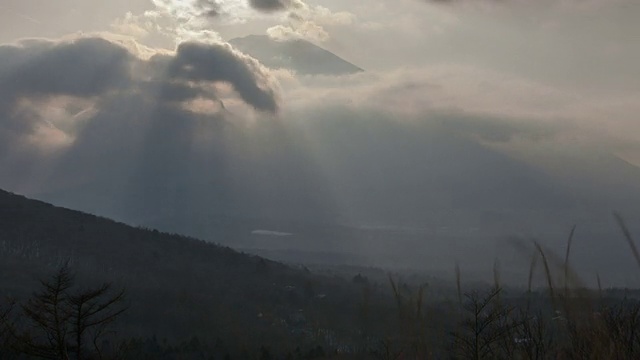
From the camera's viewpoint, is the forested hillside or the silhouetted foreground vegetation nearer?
the silhouetted foreground vegetation

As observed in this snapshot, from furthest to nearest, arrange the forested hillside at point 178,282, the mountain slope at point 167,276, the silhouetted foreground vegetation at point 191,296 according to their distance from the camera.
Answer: the mountain slope at point 167,276 < the forested hillside at point 178,282 < the silhouetted foreground vegetation at point 191,296

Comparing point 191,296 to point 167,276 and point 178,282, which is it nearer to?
point 178,282

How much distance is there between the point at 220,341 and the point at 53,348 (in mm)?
36788

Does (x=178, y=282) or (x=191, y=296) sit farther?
(x=178, y=282)

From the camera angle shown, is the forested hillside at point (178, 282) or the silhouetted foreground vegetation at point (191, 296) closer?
the silhouetted foreground vegetation at point (191, 296)

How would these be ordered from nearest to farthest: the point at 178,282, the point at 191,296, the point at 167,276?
the point at 191,296 → the point at 178,282 → the point at 167,276

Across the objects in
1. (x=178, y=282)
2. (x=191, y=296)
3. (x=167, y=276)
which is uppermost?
(x=167, y=276)

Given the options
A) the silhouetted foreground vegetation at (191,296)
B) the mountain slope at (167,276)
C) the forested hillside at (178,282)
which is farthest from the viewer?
the mountain slope at (167,276)

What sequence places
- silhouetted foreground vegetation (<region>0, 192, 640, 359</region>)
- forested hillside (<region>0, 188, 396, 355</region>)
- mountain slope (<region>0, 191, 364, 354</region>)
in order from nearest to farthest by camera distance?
silhouetted foreground vegetation (<region>0, 192, 640, 359</region>)
forested hillside (<region>0, 188, 396, 355</region>)
mountain slope (<region>0, 191, 364, 354</region>)

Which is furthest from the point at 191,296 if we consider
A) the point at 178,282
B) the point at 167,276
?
the point at 167,276

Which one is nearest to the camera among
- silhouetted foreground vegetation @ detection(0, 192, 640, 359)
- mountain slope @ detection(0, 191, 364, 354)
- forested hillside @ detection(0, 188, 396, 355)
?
silhouetted foreground vegetation @ detection(0, 192, 640, 359)

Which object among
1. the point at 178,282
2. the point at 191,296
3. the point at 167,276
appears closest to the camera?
the point at 191,296

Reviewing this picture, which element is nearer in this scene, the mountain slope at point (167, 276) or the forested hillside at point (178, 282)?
the forested hillside at point (178, 282)

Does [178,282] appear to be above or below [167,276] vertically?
below
